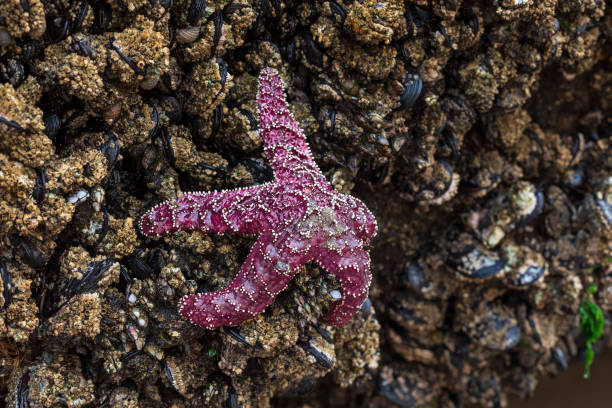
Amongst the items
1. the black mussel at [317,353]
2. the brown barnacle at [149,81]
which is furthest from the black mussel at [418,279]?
the brown barnacle at [149,81]

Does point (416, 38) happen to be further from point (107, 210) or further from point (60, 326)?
point (60, 326)

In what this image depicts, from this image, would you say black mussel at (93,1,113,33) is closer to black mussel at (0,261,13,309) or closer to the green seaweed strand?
black mussel at (0,261,13,309)

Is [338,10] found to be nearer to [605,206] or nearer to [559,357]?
[605,206]

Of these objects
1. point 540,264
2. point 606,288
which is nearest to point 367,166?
point 540,264

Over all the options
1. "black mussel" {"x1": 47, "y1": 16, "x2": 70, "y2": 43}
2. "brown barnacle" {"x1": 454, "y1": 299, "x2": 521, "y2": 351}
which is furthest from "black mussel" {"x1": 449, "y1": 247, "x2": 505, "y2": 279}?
"black mussel" {"x1": 47, "y1": 16, "x2": 70, "y2": 43}

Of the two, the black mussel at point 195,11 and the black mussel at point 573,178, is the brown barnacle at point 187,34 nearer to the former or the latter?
the black mussel at point 195,11

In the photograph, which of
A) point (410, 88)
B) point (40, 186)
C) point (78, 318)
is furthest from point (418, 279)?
point (40, 186)
